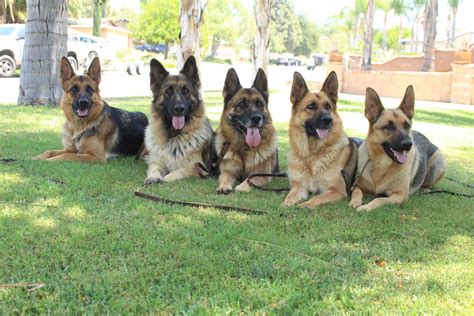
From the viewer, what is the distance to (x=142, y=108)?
1416 centimetres

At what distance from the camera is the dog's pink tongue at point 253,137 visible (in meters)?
6.66

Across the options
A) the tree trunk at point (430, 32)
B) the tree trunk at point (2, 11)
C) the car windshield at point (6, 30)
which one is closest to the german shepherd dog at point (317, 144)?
the car windshield at point (6, 30)

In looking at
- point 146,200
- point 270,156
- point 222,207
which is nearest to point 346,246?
point 222,207

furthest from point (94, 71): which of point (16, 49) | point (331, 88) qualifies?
point (16, 49)

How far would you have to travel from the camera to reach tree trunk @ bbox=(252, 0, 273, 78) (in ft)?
54.4

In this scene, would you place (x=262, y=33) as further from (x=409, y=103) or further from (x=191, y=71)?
(x=409, y=103)

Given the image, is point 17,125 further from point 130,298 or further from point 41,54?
point 130,298

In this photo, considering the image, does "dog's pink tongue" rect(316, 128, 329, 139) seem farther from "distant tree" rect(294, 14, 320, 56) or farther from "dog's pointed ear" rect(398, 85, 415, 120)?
"distant tree" rect(294, 14, 320, 56)

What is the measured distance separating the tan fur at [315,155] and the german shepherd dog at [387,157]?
0.90 ft

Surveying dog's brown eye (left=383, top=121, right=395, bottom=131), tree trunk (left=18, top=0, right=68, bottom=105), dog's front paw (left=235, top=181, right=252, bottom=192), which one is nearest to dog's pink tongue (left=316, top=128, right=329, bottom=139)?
dog's brown eye (left=383, top=121, right=395, bottom=131)

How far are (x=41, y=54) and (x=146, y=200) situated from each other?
8381 mm

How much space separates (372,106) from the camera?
6.00 m

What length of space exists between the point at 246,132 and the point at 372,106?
5.52ft

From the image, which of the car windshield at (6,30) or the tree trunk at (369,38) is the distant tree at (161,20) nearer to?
the tree trunk at (369,38)
